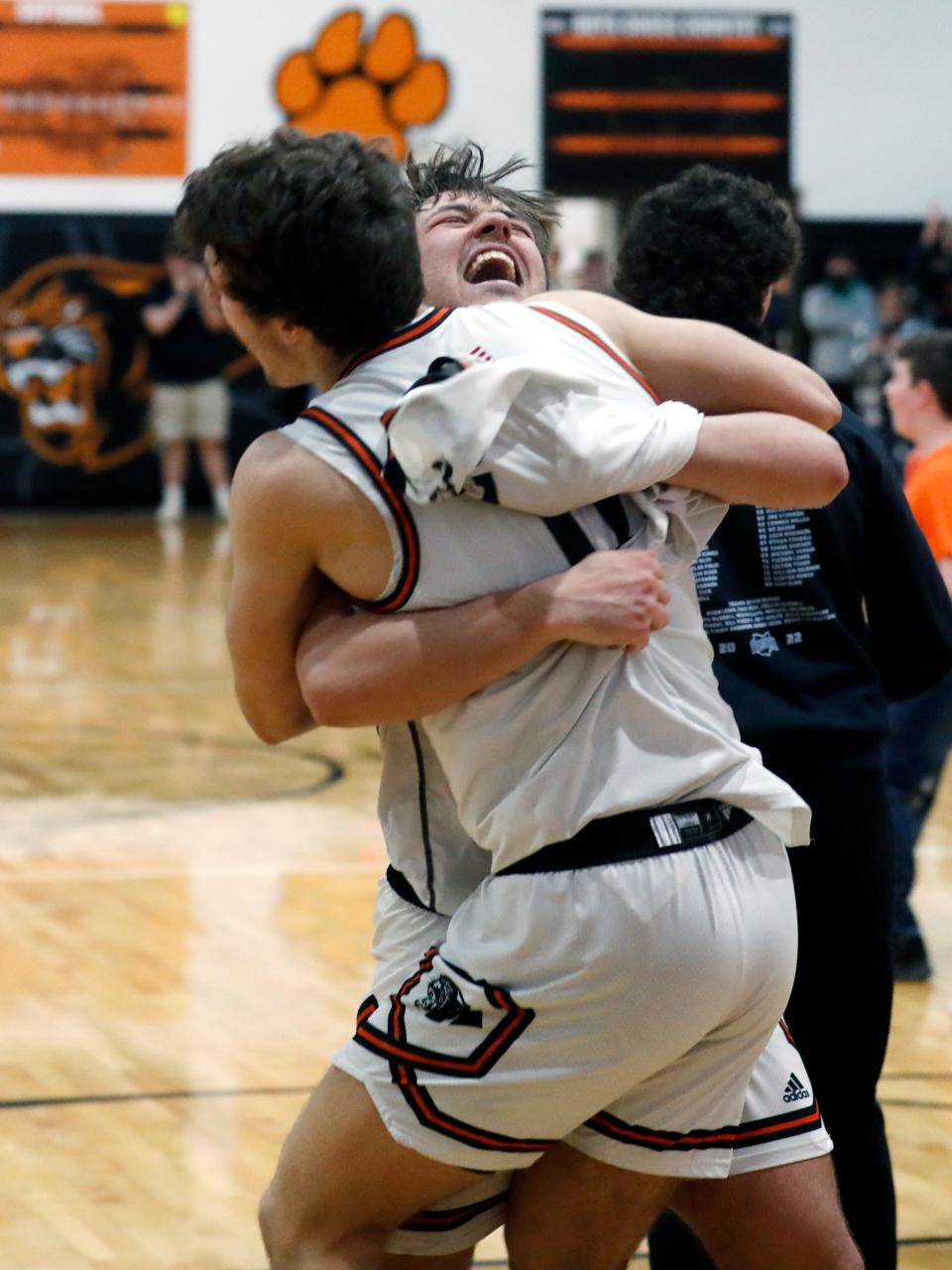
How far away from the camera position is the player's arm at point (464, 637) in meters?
1.75

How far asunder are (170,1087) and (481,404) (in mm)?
2299

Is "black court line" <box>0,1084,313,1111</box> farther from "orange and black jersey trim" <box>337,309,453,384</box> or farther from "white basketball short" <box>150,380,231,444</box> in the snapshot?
"white basketball short" <box>150,380,231,444</box>

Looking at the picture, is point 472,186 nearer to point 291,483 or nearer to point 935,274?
point 291,483

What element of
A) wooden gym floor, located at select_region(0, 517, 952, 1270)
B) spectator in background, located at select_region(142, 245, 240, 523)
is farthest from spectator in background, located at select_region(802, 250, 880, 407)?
wooden gym floor, located at select_region(0, 517, 952, 1270)

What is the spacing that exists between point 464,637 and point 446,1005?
14.5 inches

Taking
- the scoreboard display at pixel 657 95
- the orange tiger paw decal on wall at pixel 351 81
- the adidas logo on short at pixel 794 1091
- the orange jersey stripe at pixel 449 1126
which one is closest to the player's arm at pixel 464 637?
the orange jersey stripe at pixel 449 1126

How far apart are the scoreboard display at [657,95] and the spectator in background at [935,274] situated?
50.6 inches

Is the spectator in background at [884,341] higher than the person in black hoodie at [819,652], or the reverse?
the person in black hoodie at [819,652]

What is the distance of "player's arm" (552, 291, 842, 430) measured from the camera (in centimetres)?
189

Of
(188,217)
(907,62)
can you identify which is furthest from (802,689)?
(907,62)

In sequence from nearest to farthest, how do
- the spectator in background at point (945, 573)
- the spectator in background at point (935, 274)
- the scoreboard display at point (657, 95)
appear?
the spectator in background at point (945, 573) → the scoreboard display at point (657, 95) → the spectator in background at point (935, 274)

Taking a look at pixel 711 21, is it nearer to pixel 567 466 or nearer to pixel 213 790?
pixel 213 790

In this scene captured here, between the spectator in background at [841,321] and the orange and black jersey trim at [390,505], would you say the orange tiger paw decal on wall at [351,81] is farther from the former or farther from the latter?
the orange and black jersey trim at [390,505]

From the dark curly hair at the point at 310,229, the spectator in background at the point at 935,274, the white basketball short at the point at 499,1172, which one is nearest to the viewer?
the dark curly hair at the point at 310,229
